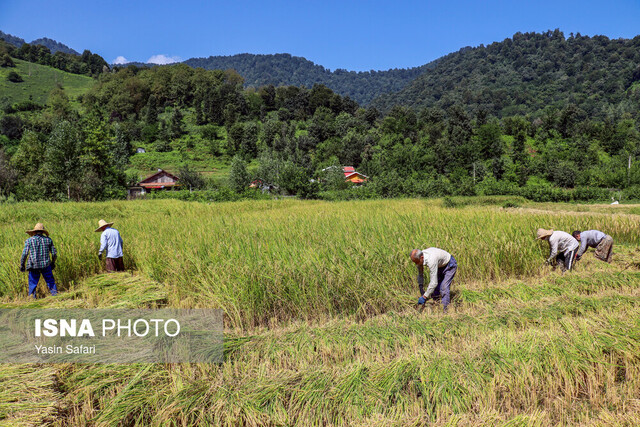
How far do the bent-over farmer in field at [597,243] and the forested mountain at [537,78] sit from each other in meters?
75.1

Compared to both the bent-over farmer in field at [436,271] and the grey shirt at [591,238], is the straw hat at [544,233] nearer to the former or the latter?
the grey shirt at [591,238]

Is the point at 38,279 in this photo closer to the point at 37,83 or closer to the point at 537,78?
the point at 37,83

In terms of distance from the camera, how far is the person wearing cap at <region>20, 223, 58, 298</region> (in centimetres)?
621

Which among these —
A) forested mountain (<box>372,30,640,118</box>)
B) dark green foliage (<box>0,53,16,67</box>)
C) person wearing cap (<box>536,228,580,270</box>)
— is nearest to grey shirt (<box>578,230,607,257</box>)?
person wearing cap (<box>536,228,580,270</box>)

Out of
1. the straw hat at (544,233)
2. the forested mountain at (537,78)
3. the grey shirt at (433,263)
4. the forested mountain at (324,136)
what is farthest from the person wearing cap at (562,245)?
the forested mountain at (537,78)

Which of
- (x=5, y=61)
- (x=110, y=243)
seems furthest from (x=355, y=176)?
(x=5, y=61)

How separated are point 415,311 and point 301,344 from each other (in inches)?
79.3

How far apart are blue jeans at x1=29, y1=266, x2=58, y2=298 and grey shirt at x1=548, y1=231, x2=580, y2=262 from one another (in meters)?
9.23

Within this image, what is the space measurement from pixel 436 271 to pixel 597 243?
4.88 metres

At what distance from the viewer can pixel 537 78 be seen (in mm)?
118688

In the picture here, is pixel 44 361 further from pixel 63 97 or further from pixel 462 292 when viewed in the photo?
pixel 63 97

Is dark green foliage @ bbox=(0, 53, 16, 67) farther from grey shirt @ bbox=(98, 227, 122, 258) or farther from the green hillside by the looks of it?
grey shirt @ bbox=(98, 227, 122, 258)

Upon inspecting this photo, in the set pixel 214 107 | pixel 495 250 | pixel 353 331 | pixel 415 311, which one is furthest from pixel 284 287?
pixel 214 107

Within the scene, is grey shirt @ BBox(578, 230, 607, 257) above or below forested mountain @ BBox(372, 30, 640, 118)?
below
